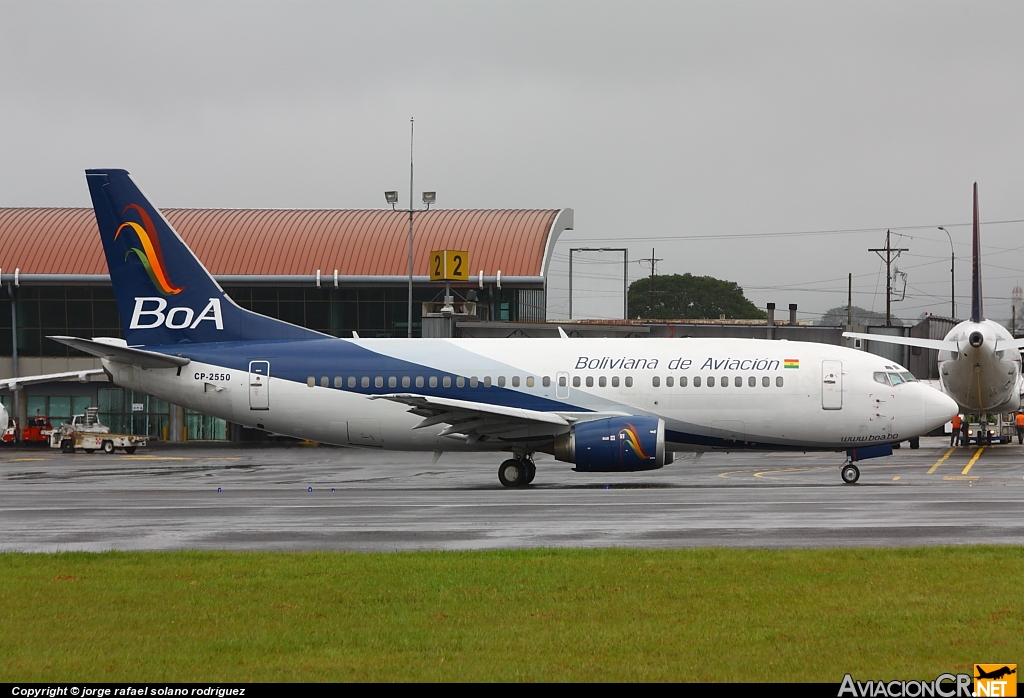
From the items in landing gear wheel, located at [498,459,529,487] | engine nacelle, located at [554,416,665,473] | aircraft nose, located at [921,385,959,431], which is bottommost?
landing gear wheel, located at [498,459,529,487]

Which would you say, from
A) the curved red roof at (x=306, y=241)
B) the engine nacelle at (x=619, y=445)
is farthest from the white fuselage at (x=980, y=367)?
the curved red roof at (x=306, y=241)

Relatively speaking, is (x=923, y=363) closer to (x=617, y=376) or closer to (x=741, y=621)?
(x=617, y=376)

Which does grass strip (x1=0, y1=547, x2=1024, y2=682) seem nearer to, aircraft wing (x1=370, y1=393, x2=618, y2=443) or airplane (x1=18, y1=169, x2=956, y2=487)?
aircraft wing (x1=370, y1=393, x2=618, y2=443)

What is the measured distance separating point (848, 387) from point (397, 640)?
68.5 ft

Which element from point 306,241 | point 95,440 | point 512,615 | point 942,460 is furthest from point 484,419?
point 306,241

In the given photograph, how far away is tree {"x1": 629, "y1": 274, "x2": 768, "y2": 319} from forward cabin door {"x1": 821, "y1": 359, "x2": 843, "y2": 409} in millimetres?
116279

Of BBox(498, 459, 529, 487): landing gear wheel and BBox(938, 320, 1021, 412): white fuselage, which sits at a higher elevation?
BBox(938, 320, 1021, 412): white fuselage

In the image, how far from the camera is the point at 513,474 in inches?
1150

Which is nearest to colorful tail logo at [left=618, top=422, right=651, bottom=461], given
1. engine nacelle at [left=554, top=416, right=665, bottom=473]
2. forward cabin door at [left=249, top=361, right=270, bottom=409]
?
engine nacelle at [left=554, top=416, right=665, bottom=473]

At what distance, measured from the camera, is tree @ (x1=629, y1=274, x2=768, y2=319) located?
14700 centimetres

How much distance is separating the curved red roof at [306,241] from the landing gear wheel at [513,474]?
33909mm

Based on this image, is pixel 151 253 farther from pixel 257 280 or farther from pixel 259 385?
pixel 257 280

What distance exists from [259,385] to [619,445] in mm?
9704

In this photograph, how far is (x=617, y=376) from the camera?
29219 millimetres
